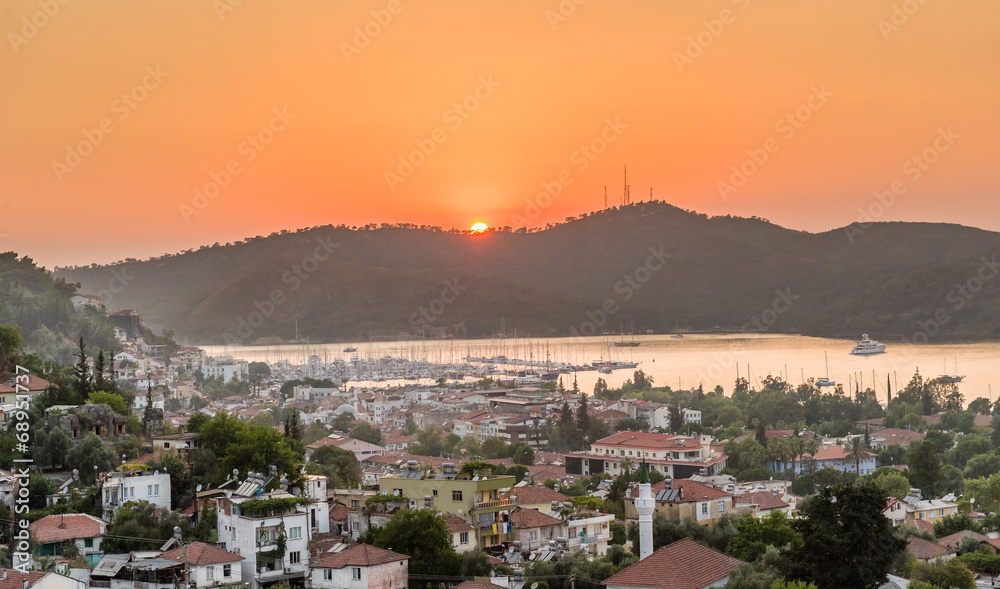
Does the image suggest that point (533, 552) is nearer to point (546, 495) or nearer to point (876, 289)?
point (546, 495)

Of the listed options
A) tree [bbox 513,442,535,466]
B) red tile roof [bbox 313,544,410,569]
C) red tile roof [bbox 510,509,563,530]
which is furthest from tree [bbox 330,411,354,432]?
red tile roof [bbox 313,544,410,569]

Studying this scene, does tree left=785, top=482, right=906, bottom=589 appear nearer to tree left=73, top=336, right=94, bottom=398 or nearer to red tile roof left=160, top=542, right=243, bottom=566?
red tile roof left=160, top=542, right=243, bottom=566

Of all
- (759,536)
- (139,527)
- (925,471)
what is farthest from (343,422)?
(759,536)

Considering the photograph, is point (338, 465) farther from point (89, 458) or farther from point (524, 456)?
point (524, 456)

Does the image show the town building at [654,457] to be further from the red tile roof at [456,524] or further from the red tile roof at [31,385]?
the red tile roof at [31,385]

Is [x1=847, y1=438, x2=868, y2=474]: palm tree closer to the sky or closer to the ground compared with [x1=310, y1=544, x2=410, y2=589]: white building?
closer to the ground

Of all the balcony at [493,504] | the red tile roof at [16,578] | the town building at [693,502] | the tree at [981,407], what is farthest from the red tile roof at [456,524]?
the tree at [981,407]

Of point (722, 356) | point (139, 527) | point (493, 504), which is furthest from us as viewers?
point (722, 356)
